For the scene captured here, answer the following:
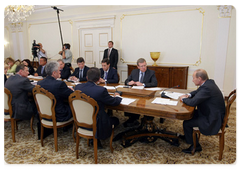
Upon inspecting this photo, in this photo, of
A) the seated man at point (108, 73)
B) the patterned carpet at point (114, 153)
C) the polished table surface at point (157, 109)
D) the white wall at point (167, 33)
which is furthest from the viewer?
the white wall at point (167, 33)

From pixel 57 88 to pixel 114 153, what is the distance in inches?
45.8

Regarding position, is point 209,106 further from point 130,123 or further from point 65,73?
point 65,73

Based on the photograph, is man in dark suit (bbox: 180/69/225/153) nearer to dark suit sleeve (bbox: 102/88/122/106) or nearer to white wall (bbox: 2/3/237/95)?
dark suit sleeve (bbox: 102/88/122/106)

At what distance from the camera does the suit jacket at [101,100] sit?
6.61 ft

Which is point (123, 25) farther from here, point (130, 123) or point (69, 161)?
point (69, 161)

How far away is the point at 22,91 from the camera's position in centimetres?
269

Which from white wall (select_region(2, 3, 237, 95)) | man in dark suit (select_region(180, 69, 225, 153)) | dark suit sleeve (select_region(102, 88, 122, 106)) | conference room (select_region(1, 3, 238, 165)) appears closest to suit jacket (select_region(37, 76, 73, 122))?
conference room (select_region(1, 3, 238, 165))

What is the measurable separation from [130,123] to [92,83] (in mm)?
1418

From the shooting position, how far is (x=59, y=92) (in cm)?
239

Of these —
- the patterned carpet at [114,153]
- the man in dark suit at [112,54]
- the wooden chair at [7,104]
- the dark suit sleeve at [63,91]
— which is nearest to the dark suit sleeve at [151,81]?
the patterned carpet at [114,153]

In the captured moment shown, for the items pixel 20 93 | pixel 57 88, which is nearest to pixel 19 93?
pixel 20 93

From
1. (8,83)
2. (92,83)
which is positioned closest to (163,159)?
(92,83)

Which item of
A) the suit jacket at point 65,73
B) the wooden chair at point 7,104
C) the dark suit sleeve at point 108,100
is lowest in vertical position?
the wooden chair at point 7,104

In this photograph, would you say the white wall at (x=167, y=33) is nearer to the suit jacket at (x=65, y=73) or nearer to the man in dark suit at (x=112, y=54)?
the man in dark suit at (x=112, y=54)
